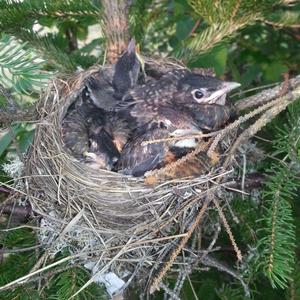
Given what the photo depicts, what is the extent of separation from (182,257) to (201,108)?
0.41 meters

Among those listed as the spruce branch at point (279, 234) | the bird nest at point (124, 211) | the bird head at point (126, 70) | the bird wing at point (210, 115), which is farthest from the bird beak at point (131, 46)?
the spruce branch at point (279, 234)

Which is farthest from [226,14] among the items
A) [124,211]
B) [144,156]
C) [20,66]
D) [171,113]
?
[20,66]

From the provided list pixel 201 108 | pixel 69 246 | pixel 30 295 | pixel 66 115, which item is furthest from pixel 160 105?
pixel 30 295

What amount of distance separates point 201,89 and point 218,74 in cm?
26

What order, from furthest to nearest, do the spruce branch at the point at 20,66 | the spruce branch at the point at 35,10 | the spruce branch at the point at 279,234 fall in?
the spruce branch at the point at 35,10
the spruce branch at the point at 279,234
the spruce branch at the point at 20,66

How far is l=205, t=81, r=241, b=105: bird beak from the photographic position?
147cm

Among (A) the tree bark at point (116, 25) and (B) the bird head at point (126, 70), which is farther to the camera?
(B) the bird head at point (126, 70)

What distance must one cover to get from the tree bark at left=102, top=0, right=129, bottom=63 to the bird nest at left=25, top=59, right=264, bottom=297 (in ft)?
1.03

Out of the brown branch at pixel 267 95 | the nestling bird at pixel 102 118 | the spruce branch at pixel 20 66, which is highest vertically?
the spruce branch at pixel 20 66

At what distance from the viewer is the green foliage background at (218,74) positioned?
1106 millimetres

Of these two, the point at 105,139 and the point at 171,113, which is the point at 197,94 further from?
the point at 105,139

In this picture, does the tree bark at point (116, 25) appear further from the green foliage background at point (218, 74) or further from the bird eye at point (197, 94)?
the bird eye at point (197, 94)

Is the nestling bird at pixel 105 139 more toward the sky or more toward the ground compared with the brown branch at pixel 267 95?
more toward the ground

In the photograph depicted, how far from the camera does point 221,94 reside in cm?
149
